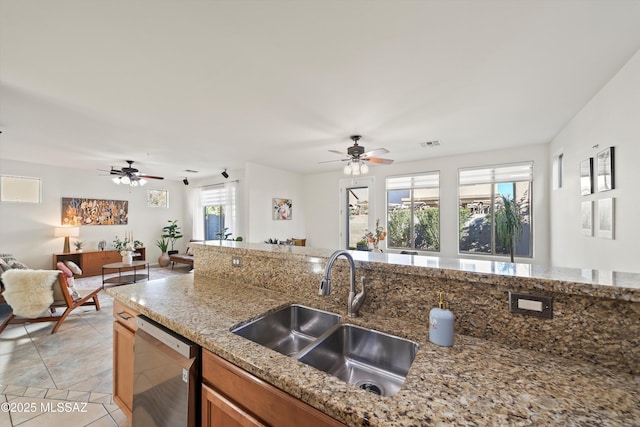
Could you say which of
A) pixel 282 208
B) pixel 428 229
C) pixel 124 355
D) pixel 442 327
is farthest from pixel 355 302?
pixel 282 208

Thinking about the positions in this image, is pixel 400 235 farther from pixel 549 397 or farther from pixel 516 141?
pixel 549 397

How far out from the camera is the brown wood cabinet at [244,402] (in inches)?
30.0

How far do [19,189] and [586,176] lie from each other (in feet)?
31.3

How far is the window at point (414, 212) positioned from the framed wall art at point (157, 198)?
654 cm

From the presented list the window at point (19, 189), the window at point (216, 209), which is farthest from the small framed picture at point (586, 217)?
the window at point (19, 189)

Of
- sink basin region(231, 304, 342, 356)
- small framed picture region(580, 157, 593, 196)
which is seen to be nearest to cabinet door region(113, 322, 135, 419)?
sink basin region(231, 304, 342, 356)

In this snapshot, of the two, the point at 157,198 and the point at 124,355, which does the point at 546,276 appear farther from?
the point at 157,198

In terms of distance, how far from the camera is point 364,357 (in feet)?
3.75

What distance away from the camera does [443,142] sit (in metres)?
4.10

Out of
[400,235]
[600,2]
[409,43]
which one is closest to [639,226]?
[600,2]

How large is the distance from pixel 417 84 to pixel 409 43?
23.2 inches

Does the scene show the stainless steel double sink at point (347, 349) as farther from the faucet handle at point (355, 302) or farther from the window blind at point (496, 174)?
the window blind at point (496, 174)

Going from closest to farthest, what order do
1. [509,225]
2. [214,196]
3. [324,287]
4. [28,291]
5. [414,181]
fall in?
[324,287], [28,291], [509,225], [414,181], [214,196]

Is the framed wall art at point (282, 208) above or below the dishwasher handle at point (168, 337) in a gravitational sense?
above
